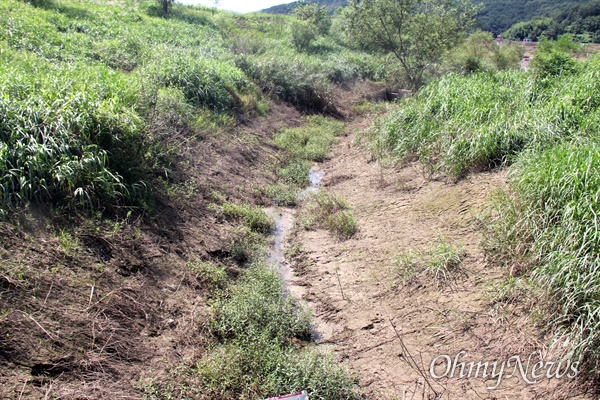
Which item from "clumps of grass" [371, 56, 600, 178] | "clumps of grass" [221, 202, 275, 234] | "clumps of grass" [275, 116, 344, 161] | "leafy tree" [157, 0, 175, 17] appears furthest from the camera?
"leafy tree" [157, 0, 175, 17]

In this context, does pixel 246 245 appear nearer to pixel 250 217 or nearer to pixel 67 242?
pixel 250 217

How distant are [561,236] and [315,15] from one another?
112 ft

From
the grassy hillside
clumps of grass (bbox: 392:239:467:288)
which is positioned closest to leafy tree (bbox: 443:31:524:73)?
clumps of grass (bbox: 392:239:467:288)

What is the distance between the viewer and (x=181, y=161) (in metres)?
A: 7.27

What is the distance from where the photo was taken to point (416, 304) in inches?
184

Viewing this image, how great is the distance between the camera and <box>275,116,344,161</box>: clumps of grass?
11.3 m

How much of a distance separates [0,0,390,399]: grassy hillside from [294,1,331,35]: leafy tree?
27373mm

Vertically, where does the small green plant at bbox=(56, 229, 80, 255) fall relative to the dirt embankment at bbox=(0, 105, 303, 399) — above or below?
above

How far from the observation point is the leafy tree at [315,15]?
33.6 meters

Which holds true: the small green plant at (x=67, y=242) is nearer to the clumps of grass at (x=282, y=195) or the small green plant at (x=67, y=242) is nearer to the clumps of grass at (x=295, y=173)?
the clumps of grass at (x=282, y=195)

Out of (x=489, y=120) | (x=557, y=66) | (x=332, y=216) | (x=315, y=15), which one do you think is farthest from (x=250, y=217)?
(x=315, y=15)

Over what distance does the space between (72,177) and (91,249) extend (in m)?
0.95

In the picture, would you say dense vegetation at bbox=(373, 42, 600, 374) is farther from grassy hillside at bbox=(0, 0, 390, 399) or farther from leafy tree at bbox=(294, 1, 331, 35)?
leafy tree at bbox=(294, 1, 331, 35)

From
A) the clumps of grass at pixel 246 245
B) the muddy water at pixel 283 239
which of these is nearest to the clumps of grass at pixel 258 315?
the muddy water at pixel 283 239
